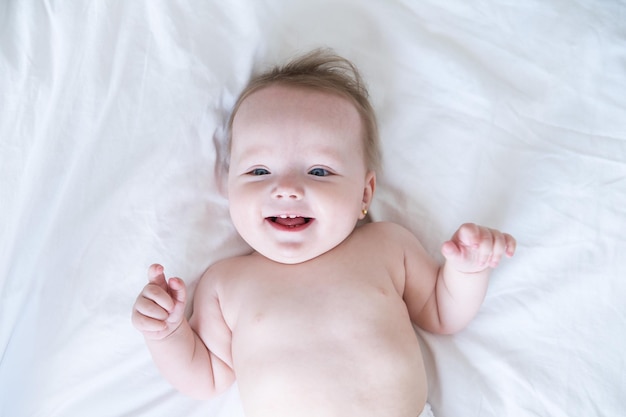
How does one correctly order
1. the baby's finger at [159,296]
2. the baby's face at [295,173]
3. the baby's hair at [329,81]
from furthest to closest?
the baby's hair at [329,81], the baby's face at [295,173], the baby's finger at [159,296]

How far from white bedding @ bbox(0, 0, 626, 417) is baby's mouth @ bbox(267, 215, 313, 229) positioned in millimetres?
187

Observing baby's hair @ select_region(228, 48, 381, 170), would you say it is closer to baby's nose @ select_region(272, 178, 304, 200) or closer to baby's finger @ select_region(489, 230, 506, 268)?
baby's nose @ select_region(272, 178, 304, 200)

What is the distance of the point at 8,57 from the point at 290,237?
2.20 ft

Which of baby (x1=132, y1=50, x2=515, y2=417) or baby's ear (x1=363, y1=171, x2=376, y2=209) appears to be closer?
baby (x1=132, y1=50, x2=515, y2=417)

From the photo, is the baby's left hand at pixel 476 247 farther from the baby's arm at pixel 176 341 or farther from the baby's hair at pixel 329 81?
the baby's arm at pixel 176 341

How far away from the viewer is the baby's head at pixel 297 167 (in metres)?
1.30

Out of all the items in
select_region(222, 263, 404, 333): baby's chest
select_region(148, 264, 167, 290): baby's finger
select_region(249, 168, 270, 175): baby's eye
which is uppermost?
select_region(249, 168, 270, 175): baby's eye

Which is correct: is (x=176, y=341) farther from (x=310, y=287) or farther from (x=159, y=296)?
(x=310, y=287)

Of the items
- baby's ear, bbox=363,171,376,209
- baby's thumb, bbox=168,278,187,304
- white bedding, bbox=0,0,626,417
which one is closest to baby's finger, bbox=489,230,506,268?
white bedding, bbox=0,0,626,417

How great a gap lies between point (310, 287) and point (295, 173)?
23cm

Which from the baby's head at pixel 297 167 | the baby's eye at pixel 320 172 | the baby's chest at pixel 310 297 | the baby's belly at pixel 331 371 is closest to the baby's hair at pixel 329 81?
the baby's head at pixel 297 167

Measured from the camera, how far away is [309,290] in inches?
52.3

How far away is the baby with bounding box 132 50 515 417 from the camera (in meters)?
1.25

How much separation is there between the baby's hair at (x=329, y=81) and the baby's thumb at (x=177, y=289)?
413 mm
